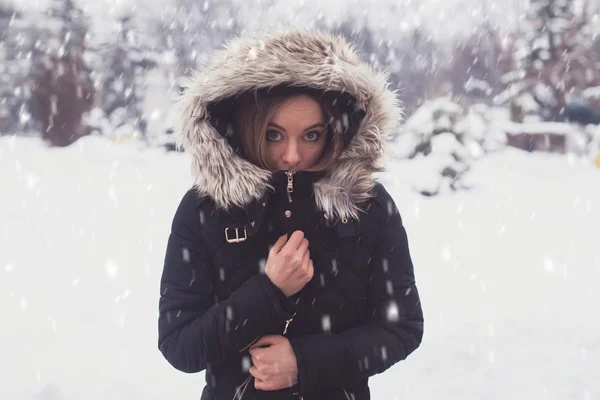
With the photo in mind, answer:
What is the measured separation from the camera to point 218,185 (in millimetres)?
1634

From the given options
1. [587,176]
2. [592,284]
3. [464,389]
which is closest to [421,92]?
[587,176]

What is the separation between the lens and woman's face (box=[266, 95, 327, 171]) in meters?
1.68

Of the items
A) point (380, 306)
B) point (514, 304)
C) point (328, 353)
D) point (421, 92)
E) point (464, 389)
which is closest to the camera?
point (328, 353)

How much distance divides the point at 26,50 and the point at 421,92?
89.4 feet

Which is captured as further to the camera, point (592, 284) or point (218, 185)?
point (592, 284)

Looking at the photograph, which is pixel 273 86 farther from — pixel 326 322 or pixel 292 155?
pixel 326 322

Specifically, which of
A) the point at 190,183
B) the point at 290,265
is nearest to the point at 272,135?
the point at 290,265

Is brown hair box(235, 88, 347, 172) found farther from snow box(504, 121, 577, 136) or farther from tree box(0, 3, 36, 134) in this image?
tree box(0, 3, 36, 134)

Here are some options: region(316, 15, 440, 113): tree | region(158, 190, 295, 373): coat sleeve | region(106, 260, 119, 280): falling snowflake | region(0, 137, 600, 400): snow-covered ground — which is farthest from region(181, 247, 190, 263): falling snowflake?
region(316, 15, 440, 113): tree

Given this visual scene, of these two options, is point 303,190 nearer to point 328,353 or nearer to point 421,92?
point 328,353

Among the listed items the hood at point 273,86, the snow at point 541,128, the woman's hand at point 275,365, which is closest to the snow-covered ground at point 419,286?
the woman's hand at point 275,365

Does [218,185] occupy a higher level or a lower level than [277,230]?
higher

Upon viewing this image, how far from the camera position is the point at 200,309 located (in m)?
1.62

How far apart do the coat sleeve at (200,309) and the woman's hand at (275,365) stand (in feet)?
0.17
